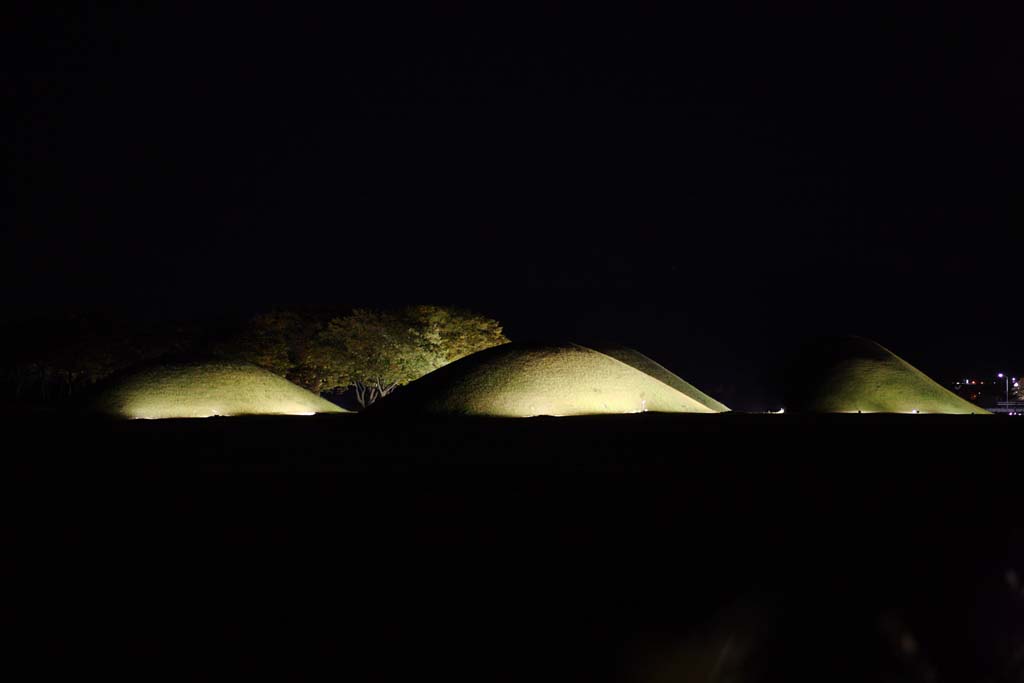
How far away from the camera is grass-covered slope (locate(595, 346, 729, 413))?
A: 37.2 metres

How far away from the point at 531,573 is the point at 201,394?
25.0 m

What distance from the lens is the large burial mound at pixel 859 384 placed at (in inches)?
1318

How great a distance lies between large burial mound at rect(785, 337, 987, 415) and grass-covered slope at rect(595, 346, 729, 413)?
4200 mm

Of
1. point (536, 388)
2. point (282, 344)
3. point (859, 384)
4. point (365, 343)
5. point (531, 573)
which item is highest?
point (531, 573)

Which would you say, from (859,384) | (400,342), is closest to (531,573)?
(859,384)

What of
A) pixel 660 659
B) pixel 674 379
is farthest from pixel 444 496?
pixel 674 379

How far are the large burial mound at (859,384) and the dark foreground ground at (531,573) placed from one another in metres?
26.0

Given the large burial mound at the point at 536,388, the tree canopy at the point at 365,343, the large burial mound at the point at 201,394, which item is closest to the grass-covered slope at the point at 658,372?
the tree canopy at the point at 365,343

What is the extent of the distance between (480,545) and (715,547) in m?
2.03

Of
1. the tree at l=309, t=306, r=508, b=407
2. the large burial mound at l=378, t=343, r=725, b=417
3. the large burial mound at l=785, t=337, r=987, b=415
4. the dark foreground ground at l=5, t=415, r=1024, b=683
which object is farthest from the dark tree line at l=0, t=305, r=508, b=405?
the dark foreground ground at l=5, t=415, r=1024, b=683

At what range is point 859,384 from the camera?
1396 inches

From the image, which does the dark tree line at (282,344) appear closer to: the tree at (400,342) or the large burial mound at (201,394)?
the tree at (400,342)

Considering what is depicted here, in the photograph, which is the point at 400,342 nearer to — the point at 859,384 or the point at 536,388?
the point at 536,388

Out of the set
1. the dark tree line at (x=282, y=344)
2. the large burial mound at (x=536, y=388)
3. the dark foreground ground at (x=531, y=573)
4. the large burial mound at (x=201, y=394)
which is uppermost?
the dark foreground ground at (x=531, y=573)
